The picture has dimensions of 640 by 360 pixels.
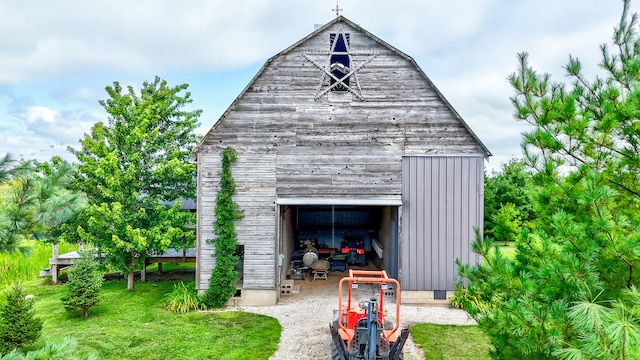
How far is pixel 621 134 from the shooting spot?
4.36 meters

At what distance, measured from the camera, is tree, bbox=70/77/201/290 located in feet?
41.5

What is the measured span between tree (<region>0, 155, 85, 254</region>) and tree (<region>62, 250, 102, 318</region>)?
8.59 metres

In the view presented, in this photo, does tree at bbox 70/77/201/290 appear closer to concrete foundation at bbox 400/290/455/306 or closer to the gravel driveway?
the gravel driveway

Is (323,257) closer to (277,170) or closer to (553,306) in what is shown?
(277,170)

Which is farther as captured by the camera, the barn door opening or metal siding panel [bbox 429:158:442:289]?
the barn door opening

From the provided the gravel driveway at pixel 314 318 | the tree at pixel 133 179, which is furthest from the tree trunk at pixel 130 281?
the gravel driveway at pixel 314 318

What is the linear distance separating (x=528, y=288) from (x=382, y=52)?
9.64 metres

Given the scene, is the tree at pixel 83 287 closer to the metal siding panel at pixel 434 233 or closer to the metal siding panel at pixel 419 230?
the metal siding panel at pixel 419 230

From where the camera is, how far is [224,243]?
1206 cm

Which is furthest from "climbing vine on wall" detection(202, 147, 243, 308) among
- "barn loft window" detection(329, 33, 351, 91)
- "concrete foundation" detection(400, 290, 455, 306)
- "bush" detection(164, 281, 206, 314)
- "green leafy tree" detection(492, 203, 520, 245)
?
"green leafy tree" detection(492, 203, 520, 245)

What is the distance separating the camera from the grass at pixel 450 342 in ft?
28.7

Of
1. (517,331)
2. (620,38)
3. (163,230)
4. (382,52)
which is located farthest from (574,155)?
(163,230)

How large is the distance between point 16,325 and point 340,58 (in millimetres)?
11039

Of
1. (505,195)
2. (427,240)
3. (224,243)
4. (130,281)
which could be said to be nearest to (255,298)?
(224,243)
